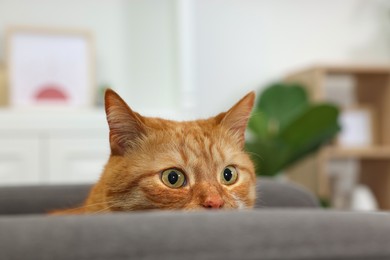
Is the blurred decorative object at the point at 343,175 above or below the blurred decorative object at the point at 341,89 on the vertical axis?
below

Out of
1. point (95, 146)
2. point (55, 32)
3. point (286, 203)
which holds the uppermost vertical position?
point (55, 32)

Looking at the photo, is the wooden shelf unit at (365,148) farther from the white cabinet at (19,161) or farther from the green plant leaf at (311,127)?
the white cabinet at (19,161)

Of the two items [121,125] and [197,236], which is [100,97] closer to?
[121,125]

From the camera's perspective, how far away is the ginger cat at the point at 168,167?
2.72ft

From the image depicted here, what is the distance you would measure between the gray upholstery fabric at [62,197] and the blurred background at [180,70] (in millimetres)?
1400

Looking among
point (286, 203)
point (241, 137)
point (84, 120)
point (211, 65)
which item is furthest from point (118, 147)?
point (211, 65)

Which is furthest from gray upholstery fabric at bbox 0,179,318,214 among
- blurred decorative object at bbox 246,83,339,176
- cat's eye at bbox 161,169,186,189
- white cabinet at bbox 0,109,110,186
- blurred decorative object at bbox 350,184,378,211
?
blurred decorative object at bbox 350,184,378,211

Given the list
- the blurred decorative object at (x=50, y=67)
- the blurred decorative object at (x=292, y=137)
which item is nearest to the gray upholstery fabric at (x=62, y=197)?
the blurred decorative object at (x=292, y=137)

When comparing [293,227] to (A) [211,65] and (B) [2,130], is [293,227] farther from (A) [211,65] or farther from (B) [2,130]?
(A) [211,65]

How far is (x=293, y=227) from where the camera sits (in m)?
0.48

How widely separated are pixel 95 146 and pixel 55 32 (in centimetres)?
72

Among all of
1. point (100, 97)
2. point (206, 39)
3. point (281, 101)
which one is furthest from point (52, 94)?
point (281, 101)

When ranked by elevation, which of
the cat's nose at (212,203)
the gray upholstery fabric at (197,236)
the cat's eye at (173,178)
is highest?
the gray upholstery fabric at (197,236)

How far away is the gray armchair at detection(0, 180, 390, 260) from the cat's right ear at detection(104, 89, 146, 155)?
37 cm
